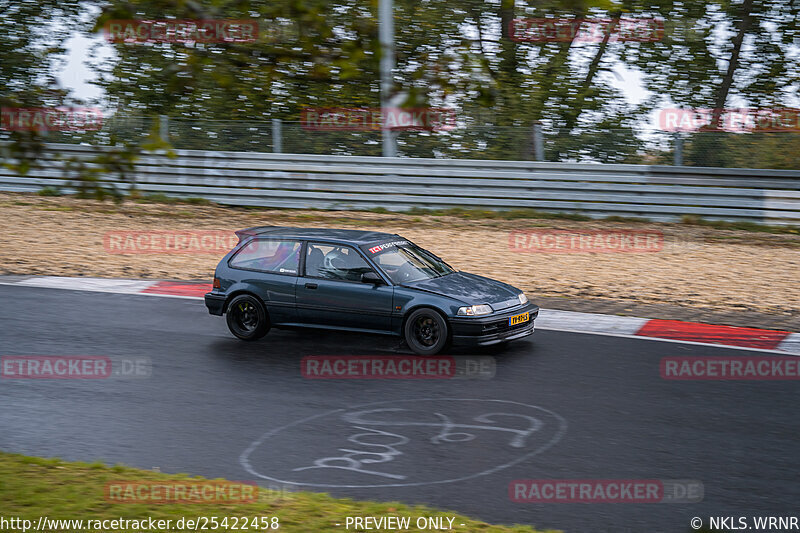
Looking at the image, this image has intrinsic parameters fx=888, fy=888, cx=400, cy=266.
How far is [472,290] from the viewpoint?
10250mm

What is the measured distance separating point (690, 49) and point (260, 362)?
16349 mm

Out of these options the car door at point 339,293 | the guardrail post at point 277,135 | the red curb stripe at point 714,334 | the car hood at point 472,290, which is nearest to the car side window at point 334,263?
the car door at point 339,293

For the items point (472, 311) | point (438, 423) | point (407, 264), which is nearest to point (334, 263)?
point (407, 264)

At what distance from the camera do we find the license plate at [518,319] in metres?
10.0

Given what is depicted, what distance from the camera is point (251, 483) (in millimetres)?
6566

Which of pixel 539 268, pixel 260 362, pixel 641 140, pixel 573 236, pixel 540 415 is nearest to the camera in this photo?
pixel 540 415

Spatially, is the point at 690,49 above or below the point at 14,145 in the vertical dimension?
above

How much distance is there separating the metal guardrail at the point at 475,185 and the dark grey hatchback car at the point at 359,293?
698cm

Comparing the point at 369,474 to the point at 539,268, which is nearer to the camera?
the point at 369,474

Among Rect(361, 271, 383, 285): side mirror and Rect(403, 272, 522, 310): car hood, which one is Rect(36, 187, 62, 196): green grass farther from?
Rect(403, 272, 522, 310): car hood

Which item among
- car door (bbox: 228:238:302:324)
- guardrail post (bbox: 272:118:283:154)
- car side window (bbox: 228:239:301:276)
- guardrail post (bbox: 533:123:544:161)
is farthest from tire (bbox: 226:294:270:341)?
guardrail post (bbox: 272:118:283:154)

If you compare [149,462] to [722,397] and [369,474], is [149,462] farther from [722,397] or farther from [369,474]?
[722,397]

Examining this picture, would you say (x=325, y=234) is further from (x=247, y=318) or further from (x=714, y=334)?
(x=714, y=334)

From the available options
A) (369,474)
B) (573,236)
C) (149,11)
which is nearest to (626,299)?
(573,236)
